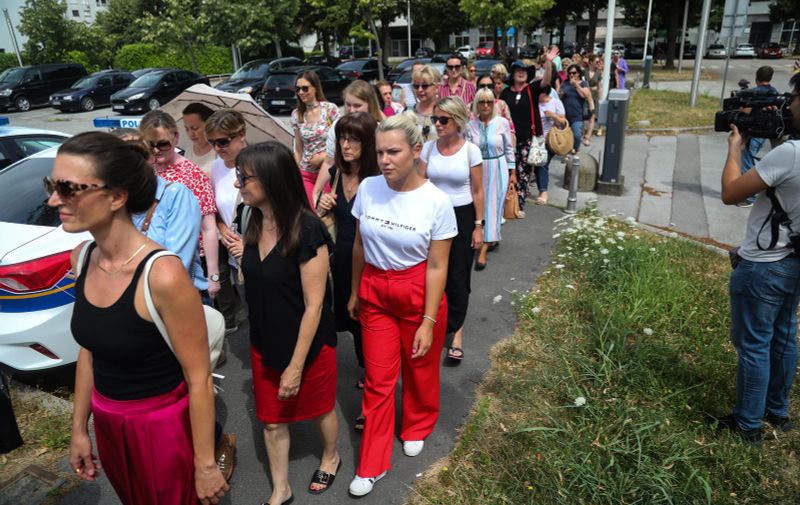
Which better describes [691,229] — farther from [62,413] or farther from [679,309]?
[62,413]

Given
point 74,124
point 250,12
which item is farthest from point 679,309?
point 250,12

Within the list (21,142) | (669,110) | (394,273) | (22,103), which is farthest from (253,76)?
(394,273)

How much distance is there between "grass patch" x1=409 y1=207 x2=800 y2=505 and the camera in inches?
114

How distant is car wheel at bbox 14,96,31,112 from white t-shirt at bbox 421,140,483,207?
27.3 metres

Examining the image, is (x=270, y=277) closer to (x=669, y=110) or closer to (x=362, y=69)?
(x=669, y=110)

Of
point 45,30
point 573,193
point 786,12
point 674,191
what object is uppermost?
point 786,12

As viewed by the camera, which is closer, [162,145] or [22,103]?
[162,145]

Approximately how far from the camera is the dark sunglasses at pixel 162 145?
367 centimetres

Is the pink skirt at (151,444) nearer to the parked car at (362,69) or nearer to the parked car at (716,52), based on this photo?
the parked car at (362,69)

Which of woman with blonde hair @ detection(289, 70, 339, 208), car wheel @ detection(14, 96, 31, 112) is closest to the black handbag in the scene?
woman with blonde hair @ detection(289, 70, 339, 208)

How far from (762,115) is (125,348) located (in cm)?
334

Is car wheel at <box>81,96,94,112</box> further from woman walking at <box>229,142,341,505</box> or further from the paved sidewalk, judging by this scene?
woman walking at <box>229,142,341,505</box>

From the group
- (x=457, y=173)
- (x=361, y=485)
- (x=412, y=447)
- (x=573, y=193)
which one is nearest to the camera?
(x=361, y=485)

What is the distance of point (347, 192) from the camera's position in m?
3.70
